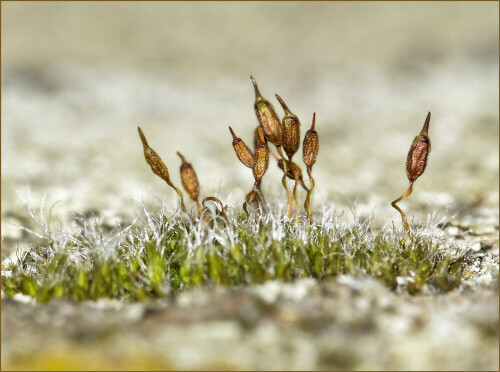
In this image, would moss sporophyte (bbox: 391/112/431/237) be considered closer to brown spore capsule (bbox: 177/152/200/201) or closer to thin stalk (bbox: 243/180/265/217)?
thin stalk (bbox: 243/180/265/217)

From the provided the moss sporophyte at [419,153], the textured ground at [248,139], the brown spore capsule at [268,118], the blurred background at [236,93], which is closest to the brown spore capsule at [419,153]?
the moss sporophyte at [419,153]

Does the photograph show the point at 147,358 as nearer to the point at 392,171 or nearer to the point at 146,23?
the point at 392,171

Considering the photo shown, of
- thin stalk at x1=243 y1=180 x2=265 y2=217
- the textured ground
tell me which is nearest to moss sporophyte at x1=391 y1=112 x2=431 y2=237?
the textured ground

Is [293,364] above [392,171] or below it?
below

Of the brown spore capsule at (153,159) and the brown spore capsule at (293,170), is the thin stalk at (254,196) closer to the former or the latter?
the brown spore capsule at (293,170)

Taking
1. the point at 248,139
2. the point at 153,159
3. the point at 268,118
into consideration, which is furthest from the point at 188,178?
the point at 248,139

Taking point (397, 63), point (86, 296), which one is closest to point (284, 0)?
point (397, 63)
